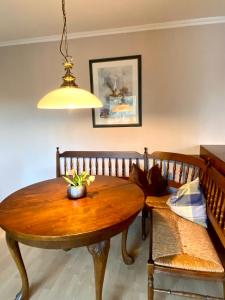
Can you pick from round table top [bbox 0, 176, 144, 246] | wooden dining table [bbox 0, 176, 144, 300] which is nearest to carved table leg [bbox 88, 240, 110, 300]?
wooden dining table [bbox 0, 176, 144, 300]

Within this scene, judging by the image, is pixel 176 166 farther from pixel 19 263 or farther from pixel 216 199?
pixel 19 263

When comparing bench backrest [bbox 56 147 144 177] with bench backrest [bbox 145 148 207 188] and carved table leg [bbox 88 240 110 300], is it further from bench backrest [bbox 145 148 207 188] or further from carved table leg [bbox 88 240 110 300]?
carved table leg [bbox 88 240 110 300]

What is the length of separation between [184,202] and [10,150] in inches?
101

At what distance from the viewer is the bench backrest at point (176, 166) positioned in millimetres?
2398

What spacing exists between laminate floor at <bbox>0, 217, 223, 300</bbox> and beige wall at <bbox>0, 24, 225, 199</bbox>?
128 centimetres

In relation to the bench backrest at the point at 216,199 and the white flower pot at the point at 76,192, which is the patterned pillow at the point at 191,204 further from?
the white flower pot at the point at 76,192

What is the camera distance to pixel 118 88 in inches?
110

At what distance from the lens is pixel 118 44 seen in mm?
2707

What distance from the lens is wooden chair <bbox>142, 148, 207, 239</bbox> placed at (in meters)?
2.23

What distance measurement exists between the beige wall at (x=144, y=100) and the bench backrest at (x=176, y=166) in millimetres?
176

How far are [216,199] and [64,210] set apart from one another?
46.0 inches

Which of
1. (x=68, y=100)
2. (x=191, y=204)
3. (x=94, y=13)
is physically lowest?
(x=191, y=204)

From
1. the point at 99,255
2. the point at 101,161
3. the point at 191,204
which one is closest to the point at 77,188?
the point at 99,255

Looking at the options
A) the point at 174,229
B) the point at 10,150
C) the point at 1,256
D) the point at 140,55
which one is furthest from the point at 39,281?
the point at 140,55
